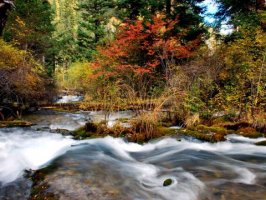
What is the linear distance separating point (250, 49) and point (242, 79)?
1323mm

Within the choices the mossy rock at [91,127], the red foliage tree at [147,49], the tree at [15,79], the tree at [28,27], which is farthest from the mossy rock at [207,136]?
the tree at [28,27]

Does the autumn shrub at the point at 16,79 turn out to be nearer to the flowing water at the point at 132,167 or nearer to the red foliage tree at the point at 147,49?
the flowing water at the point at 132,167

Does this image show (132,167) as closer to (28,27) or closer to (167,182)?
(167,182)

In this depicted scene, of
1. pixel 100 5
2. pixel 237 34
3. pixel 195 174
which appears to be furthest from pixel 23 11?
pixel 195 174

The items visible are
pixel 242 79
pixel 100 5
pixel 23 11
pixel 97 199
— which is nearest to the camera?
pixel 97 199

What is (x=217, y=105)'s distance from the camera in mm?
11023

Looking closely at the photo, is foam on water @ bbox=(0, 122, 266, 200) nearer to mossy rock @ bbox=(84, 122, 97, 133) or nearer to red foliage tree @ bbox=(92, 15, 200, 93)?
mossy rock @ bbox=(84, 122, 97, 133)

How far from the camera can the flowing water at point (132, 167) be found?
4836 millimetres

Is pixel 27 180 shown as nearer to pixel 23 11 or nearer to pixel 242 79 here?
pixel 242 79

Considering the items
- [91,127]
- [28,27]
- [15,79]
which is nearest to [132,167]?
[91,127]

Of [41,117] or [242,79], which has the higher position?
[242,79]

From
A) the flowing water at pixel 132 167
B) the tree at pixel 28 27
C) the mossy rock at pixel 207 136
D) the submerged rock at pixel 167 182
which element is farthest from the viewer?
the tree at pixel 28 27

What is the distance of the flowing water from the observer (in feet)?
15.9

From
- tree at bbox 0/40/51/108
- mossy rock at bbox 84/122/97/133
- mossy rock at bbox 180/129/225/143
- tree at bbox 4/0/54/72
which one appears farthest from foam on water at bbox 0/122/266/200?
tree at bbox 4/0/54/72
